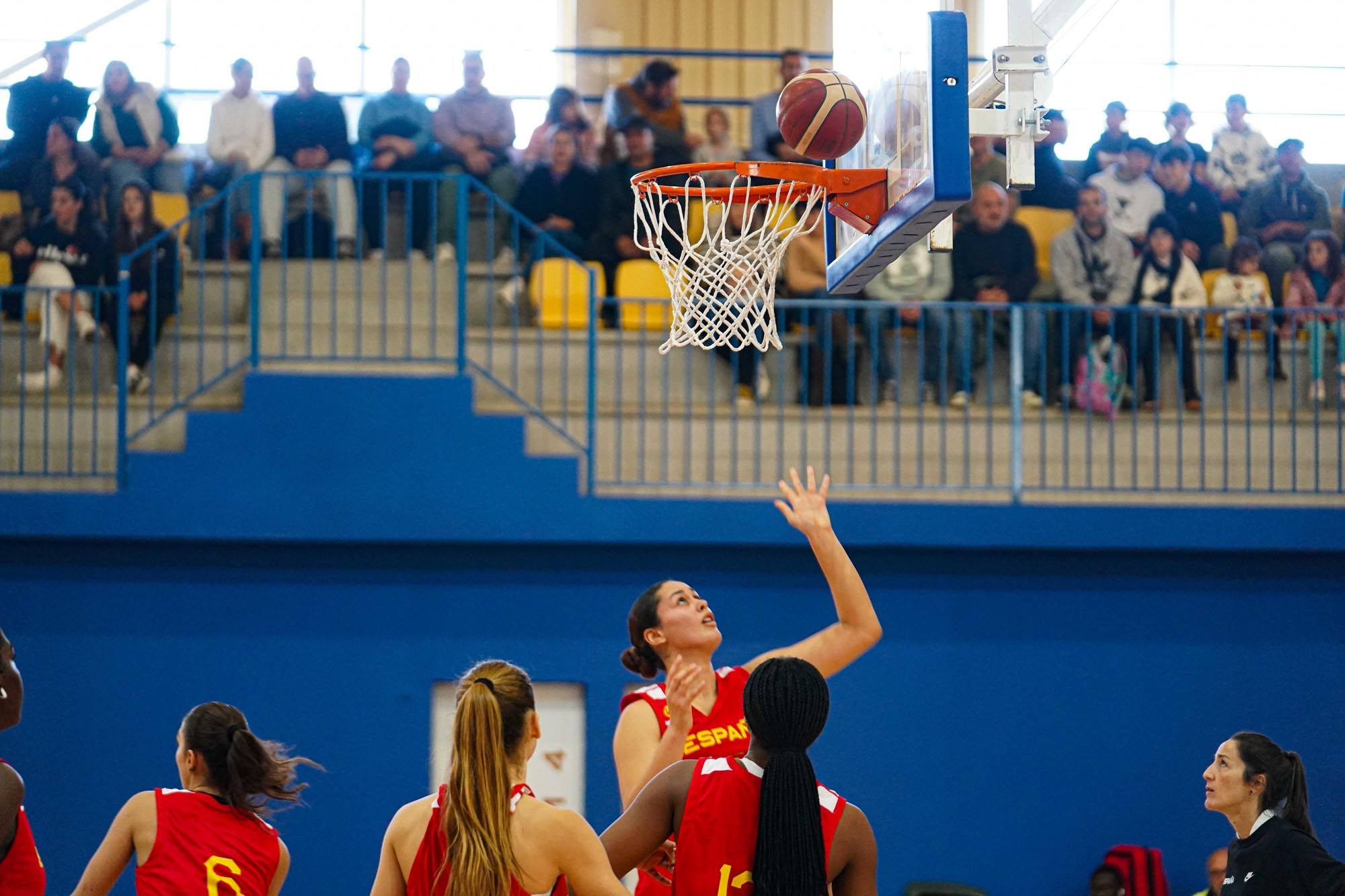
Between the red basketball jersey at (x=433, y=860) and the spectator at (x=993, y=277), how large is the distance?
21.4 ft

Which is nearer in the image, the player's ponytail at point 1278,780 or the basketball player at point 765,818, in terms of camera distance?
the basketball player at point 765,818

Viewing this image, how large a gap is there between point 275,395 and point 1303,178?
749cm

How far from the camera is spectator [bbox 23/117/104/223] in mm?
9828

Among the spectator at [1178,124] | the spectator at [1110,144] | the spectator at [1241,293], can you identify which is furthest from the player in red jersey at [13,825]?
the spectator at [1178,124]

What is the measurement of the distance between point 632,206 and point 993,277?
2.40 metres

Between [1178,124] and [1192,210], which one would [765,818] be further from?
[1178,124]

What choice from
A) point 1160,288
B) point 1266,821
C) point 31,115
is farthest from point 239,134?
point 1266,821

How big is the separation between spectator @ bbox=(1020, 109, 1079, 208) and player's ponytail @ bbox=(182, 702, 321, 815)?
26.2 feet

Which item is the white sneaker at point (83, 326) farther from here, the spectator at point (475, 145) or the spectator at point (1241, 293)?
the spectator at point (1241, 293)

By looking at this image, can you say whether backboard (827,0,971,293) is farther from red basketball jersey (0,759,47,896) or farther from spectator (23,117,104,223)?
spectator (23,117,104,223)

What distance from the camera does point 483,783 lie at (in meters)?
3.36

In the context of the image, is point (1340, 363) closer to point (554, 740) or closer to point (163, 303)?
point (554, 740)

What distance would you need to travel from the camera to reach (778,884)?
3.27 meters

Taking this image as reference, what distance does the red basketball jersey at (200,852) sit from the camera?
13.6ft
